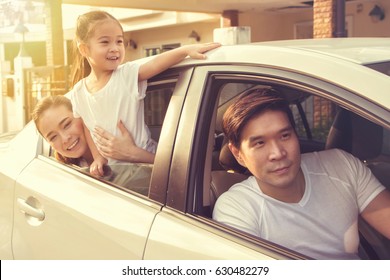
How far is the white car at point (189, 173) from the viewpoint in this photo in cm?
181

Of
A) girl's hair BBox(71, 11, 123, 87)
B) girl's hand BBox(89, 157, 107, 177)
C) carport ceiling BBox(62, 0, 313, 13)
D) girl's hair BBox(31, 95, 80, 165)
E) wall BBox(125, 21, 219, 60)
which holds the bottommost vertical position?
girl's hand BBox(89, 157, 107, 177)

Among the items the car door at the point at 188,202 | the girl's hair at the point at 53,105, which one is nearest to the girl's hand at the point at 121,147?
the girl's hair at the point at 53,105

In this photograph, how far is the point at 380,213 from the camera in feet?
7.09

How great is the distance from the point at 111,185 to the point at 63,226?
22 cm

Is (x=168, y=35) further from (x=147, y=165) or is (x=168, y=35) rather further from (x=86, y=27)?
(x=147, y=165)

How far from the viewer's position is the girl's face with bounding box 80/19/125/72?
2.79 meters

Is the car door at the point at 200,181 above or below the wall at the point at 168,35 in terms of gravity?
below

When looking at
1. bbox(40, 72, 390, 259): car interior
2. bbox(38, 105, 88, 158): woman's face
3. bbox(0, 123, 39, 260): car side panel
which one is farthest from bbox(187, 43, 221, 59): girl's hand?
bbox(0, 123, 39, 260): car side panel

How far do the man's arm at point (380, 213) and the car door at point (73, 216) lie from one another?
27.1 inches

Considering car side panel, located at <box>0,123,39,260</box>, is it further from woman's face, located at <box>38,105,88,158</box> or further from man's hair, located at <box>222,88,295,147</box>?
man's hair, located at <box>222,88,295,147</box>

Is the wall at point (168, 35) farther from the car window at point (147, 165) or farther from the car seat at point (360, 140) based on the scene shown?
the car window at point (147, 165)

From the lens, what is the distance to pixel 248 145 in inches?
82.4

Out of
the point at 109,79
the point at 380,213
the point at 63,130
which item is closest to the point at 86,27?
the point at 109,79
